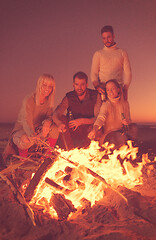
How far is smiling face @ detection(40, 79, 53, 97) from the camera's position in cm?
417

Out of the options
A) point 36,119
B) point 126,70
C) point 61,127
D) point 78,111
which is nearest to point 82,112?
point 78,111

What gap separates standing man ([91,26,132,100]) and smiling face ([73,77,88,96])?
330mm

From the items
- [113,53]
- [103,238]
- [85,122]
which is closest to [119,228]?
[103,238]

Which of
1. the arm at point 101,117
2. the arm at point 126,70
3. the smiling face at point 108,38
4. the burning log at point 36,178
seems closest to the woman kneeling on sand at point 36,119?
the arm at point 101,117

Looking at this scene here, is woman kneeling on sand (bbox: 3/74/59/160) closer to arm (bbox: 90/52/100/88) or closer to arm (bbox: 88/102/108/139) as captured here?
arm (bbox: 88/102/108/139)

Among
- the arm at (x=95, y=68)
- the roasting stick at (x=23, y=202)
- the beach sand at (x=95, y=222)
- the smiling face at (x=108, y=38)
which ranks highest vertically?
the smiling face at (x=108, y=38)

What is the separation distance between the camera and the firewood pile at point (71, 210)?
6.99 feet

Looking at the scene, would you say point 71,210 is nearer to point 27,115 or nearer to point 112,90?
point 27,115

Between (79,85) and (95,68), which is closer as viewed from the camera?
(79,85)

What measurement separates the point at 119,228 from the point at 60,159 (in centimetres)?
125

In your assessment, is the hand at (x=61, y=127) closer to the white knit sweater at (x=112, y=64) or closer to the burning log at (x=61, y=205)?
the white knit sweater at (x=112, y=64)

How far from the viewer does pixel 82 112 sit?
197 inches

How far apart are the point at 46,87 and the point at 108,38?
180cm

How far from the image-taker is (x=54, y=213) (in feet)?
8.54
